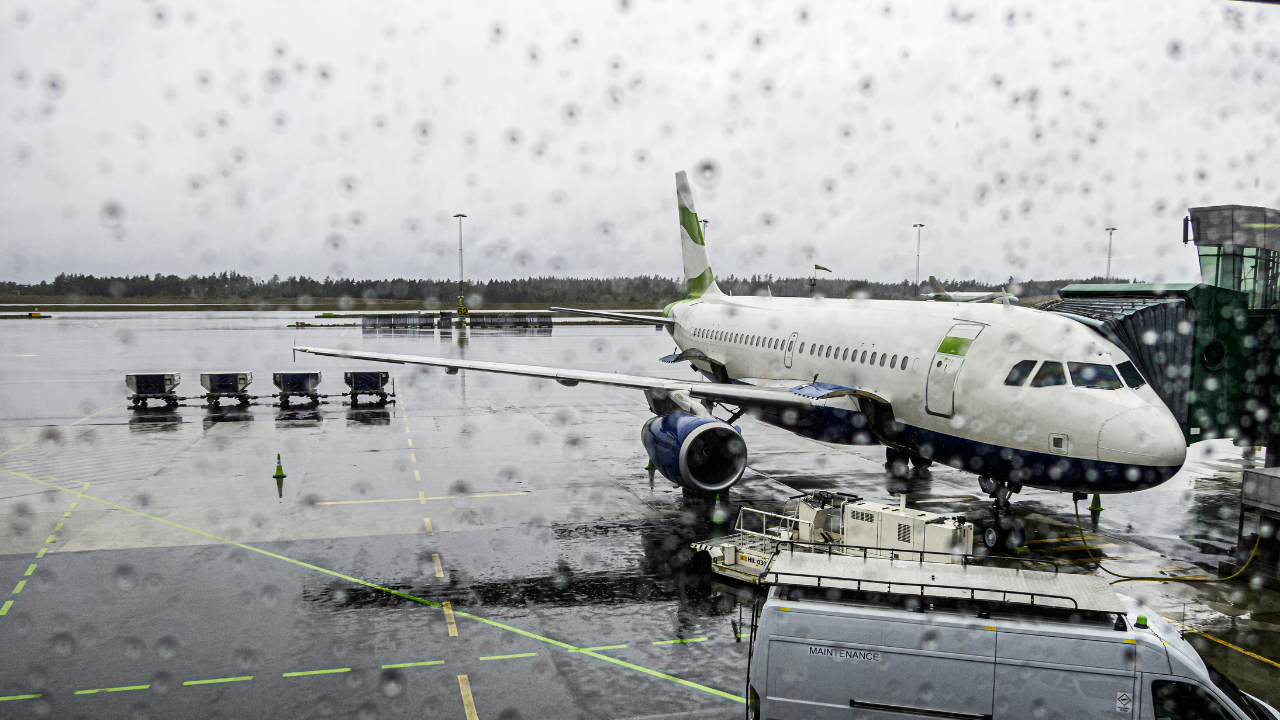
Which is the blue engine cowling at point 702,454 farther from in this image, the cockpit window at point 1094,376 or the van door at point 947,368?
the cockpit window at point 1094,376

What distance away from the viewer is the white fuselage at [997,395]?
14602mm

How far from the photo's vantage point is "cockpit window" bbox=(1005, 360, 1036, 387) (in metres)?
16.0

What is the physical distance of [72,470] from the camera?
25.3 metres

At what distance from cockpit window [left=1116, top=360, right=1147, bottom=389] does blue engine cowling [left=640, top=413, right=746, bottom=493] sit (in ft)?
26.8

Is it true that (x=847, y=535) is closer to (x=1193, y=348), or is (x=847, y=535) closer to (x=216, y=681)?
(x=1193, y=348)

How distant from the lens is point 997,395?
16.3 meters

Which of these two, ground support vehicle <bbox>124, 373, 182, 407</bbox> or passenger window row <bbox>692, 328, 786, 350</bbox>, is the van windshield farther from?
ground support vehicle <bbox>124, 373, 182, 407</bbox>

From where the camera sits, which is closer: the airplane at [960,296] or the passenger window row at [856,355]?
the passenger window row at [856,355]

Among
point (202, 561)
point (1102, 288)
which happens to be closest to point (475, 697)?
point (202, 561)

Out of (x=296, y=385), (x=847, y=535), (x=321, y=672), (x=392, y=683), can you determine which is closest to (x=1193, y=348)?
(x=847, y=535)

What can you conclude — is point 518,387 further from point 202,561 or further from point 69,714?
point 69,714

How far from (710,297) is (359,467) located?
55.3 feet

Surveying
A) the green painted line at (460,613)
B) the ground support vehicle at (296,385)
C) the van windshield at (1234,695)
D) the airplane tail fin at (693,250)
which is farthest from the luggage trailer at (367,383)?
the van windshield at (1234,695)

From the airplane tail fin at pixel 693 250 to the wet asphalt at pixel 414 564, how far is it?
24.3 ft
